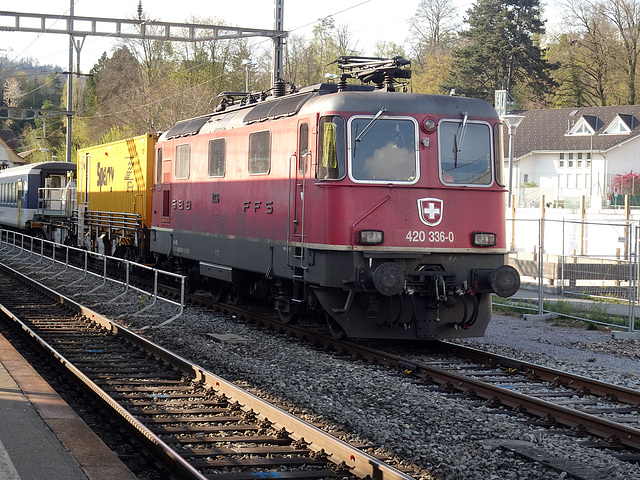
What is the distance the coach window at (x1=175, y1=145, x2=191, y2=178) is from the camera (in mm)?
16312

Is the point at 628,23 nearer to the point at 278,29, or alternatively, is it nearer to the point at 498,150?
the point at 278,29

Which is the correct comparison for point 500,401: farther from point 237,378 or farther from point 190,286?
point 190,286

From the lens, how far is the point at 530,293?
1909 cm

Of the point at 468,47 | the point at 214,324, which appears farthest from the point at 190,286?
the point at 468,47

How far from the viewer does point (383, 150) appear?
10.9m

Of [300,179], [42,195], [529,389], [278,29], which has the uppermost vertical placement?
[278,29]

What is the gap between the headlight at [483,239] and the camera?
36.4ft

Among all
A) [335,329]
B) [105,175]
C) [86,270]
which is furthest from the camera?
[105,175]

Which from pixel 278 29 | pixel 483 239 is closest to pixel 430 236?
pixel 483 239

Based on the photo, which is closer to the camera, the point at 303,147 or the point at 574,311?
the point at 303,147

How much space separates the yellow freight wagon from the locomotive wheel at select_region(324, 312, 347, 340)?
9.10 metres

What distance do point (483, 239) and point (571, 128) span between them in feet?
178

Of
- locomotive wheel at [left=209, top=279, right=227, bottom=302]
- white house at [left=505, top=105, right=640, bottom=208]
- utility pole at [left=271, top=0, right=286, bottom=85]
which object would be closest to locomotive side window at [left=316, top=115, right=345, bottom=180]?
locomotive wheel at [left=209, top=279, right=227, bottom=302]

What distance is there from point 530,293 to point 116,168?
464 inches
